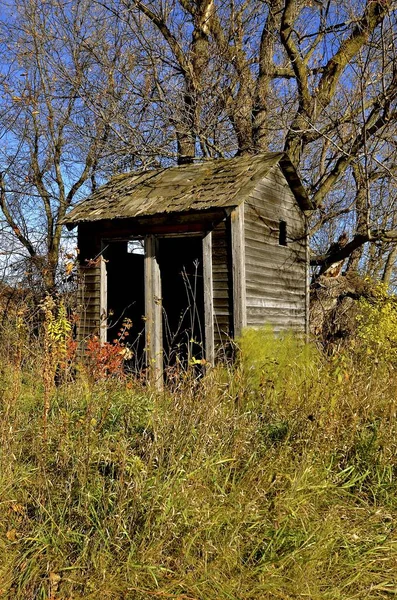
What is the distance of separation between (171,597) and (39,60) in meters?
16.2

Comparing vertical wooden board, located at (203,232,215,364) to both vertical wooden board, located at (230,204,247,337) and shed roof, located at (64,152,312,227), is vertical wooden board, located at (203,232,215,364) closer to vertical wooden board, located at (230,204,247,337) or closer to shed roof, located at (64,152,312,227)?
vertical wooden board, located at (230,204,247,337)

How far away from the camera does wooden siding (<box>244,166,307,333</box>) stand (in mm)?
9422

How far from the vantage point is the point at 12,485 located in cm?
384

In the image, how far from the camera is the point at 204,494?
3.65m

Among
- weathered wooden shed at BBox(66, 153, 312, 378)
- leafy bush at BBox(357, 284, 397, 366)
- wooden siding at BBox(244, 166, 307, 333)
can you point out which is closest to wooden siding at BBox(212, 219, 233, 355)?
weathered wooden shed at BBox(66, 153, 312, 378)

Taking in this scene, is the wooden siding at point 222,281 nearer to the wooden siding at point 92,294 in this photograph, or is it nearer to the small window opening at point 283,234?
the small window opening at point 283,234

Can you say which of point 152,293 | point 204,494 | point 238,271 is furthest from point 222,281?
point 204,494

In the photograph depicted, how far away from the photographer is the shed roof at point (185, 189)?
29.3 ft

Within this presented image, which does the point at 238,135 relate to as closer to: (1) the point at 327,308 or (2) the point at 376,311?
(1) the point at 327,308

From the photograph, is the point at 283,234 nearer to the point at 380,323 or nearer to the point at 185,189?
the point at 185,189

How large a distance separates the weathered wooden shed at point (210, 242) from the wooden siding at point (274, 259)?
2 centimetres

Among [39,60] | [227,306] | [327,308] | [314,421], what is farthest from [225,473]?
[39,60]

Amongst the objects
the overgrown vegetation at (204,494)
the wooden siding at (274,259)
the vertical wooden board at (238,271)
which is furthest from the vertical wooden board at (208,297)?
the overgrown vegetation at (204,494)

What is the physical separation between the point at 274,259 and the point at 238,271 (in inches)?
62.9
